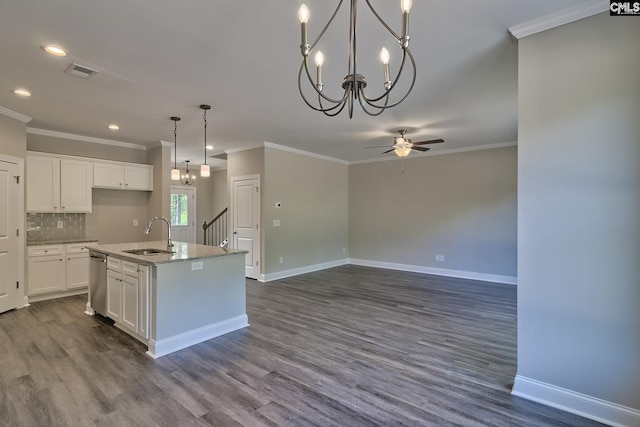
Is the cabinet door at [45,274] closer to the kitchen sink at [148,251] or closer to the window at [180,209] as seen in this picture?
the kitchen sink at [148,251]

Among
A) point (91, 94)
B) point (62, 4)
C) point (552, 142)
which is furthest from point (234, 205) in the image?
point (552, 142)

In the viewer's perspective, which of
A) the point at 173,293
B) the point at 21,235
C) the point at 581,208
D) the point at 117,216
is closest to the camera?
the point at 581,208

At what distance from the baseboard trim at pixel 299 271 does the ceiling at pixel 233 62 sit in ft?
9.16

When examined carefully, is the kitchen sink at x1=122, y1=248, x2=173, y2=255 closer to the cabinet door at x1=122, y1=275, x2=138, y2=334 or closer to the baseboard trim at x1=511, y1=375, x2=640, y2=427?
the cabinet door at x1=122, y1=275, x2=138, y2=334

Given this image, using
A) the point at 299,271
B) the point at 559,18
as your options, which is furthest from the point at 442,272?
the point at 559,18

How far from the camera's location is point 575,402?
2184mm

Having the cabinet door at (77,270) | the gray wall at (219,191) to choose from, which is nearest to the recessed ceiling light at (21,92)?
the cabinet door at (77,270)

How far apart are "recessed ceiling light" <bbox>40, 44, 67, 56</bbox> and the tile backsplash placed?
359cm

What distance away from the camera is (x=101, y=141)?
226 inches

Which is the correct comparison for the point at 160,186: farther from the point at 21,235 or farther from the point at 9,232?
the point at 9,232

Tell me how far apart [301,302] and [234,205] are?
2868 mm

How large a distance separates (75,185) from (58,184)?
23 centimetres

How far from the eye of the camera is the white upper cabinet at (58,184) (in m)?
4.84

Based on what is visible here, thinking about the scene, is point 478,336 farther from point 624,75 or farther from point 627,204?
point 624,75
